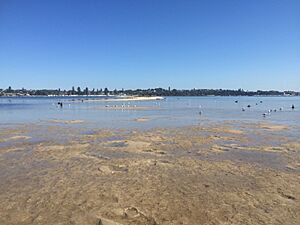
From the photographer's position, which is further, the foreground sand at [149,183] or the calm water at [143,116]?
the calm water at [143,116]

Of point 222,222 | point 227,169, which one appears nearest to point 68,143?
point 227,169

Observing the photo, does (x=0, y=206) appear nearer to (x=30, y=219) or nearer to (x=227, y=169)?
(x=30, y=219)

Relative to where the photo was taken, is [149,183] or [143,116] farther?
[143,116]

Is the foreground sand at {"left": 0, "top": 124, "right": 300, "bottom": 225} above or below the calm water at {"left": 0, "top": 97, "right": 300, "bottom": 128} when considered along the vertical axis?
above

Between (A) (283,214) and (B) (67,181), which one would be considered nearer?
(A) (283,214)

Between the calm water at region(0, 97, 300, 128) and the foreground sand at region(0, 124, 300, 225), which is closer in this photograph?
the foreground sand at region(0, 124, 300, 225)

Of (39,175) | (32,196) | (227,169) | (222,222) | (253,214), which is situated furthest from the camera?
(227,169)

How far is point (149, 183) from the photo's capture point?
11.0m

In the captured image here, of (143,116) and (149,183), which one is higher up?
(149,183)

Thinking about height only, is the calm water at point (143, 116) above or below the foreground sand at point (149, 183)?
below

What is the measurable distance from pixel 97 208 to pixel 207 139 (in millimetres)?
13906

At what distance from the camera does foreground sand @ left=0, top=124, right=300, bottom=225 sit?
8086 mm

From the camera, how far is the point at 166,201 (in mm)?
9102

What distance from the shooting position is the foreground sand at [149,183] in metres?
8.09
